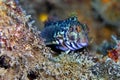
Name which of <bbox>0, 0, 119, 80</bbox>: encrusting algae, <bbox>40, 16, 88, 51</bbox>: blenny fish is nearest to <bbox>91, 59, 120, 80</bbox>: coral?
<bbox>0, 0, 119, 80</bbox>: encrusting algae

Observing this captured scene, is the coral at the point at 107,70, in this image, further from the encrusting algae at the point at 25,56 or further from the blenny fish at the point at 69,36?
the blenny fish at the point at 69,36

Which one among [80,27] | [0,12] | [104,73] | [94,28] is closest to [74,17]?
[80,27]

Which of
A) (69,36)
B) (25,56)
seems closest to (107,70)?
(69,36)

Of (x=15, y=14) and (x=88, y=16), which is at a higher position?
(x=88, y=16)

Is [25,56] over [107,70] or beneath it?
beneath

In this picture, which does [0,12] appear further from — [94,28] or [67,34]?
[94,28]

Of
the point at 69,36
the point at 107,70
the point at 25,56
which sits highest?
the point at 69,36

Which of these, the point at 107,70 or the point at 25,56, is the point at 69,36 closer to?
the point at 107,70

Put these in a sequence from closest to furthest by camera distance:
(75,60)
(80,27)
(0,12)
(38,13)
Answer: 1. (0,12)
2. (75,60)
3. (80,27)
4. (38,13)
